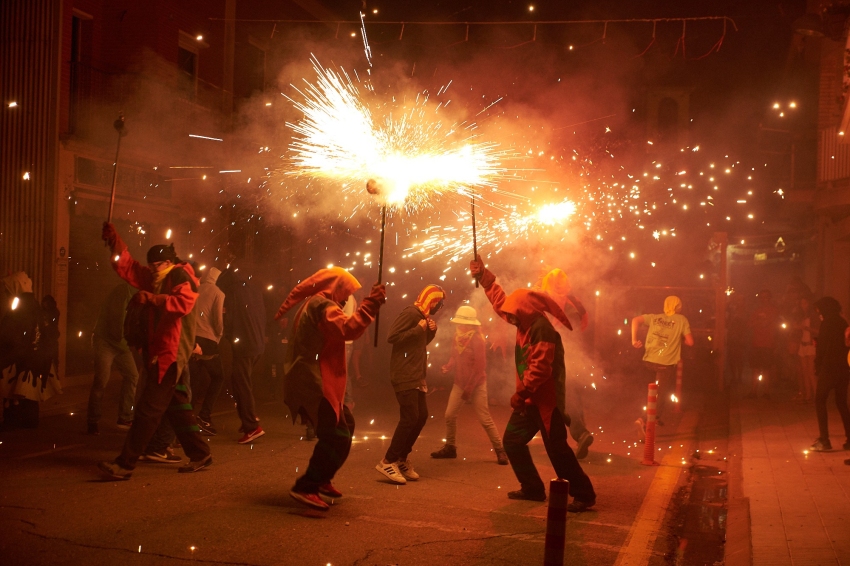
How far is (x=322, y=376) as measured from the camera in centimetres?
596

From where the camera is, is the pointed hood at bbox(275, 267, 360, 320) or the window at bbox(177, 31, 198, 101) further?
the window at bbox(177, 31, 198, 101)

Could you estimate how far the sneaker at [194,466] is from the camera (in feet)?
22.8

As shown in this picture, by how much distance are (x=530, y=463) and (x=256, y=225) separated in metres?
11.8

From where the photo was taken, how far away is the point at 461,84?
13891 mm

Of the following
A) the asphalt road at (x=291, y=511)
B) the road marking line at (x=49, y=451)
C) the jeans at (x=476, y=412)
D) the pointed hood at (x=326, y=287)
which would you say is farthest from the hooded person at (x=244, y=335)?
the pointed hood at (x=326, y=287)

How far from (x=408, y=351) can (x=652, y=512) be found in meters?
2.52

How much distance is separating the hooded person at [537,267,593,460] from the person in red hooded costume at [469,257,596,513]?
76.0 inches

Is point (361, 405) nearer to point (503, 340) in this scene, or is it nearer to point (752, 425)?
point (503, 340)

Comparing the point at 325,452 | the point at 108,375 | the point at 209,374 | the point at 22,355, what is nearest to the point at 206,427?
the point at 209,374

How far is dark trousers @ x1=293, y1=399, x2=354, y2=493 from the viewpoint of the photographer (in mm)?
5867

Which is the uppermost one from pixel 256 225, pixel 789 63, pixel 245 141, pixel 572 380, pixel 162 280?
pixel 789 63

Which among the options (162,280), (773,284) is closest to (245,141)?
(162,280)

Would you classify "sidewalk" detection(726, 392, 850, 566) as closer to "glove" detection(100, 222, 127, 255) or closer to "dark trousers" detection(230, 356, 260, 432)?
"dark trousers" detection(230, 356, 260, 432)

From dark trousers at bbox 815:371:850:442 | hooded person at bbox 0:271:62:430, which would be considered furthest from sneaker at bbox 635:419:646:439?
hooded person at bbox 0:271:62:430
